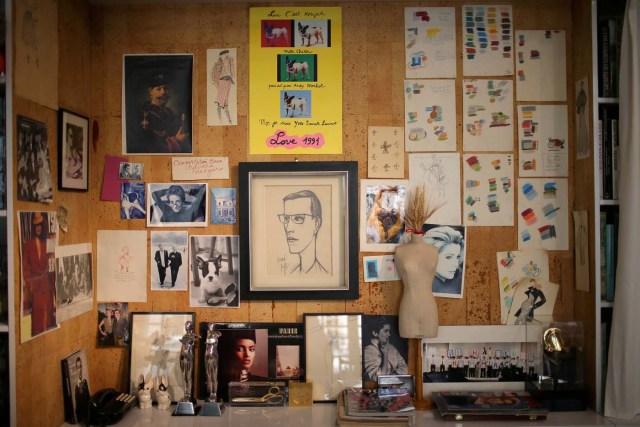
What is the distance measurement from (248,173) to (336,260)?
52 centimetres

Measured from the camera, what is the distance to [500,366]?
2387 mm

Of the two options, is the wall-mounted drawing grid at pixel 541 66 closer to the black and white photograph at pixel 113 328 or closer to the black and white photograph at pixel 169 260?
the black and white photograph at pixel 169 260

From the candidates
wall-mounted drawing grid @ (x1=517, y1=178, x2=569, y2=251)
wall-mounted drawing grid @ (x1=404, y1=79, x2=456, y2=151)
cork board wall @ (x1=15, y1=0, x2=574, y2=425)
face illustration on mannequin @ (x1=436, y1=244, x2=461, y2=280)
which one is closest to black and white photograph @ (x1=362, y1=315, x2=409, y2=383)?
cork board wall @ (x1=15, y1=0, x2=574, y2=425)

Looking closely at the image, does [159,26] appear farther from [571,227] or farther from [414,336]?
[571,227]

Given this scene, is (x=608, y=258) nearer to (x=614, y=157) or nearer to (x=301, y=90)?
(x=614, y=157)

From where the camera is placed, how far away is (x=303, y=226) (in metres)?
2.38

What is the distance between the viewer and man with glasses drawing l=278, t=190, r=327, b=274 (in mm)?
2379

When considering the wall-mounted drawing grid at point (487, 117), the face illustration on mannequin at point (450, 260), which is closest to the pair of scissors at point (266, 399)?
the face illustration on mannequin at point (450, 260)

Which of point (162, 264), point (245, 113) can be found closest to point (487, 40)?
point (245, 113)

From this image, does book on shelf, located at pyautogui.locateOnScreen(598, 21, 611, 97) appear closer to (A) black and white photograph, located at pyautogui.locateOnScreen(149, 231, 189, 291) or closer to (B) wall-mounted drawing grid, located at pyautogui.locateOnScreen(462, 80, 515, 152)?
(B) wall-mounted drawing grid, located at pyautogui.locateOnScreen(462, 80, 515, 152)

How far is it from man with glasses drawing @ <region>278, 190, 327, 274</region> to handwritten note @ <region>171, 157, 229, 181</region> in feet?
0.96

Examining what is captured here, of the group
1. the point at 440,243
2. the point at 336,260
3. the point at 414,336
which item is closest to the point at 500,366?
the point at 414,336

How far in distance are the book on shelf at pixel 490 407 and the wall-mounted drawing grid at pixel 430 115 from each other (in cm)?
102

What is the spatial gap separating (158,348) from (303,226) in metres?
0.79
